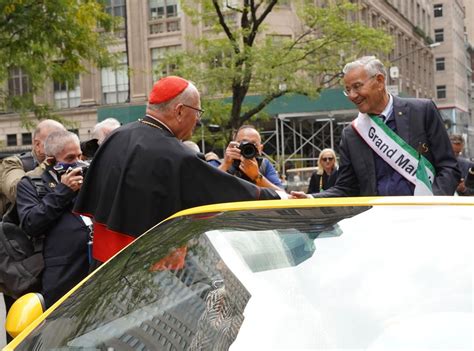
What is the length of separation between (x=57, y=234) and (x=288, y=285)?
2.71 metres

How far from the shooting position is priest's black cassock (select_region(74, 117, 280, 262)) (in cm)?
401

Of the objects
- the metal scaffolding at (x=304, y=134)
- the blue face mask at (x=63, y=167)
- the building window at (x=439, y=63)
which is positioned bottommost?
the metal scaffolding at (x=304, y=134)

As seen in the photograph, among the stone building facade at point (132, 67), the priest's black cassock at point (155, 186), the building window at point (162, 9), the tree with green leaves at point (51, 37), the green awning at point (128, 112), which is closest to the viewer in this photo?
the priest's black cassock at point (155, 186)

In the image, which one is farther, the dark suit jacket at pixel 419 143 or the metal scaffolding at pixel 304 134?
the metal scaffolding at pixel 304 134

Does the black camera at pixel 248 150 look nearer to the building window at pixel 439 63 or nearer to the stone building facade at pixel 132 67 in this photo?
the stone building facade at pixel 132 67

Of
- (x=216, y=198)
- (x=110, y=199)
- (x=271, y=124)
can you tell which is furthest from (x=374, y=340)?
(x=271, y=124)

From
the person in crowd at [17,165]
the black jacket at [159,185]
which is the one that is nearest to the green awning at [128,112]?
the person in crowd at [17,165]

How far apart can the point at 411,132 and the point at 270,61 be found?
1526 centimetres

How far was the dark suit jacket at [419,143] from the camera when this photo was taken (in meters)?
5.08

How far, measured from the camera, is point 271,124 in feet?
129

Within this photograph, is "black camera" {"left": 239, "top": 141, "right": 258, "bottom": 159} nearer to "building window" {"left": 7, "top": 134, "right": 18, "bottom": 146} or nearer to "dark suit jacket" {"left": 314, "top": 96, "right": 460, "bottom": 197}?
"dark suit jacket" {"left": 314, "top": 96, "right": 460, "bottom": 197}

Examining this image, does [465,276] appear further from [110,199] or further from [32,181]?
[32,181]

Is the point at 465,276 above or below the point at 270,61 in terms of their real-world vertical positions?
below

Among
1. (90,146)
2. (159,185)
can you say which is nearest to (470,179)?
(90,146)
